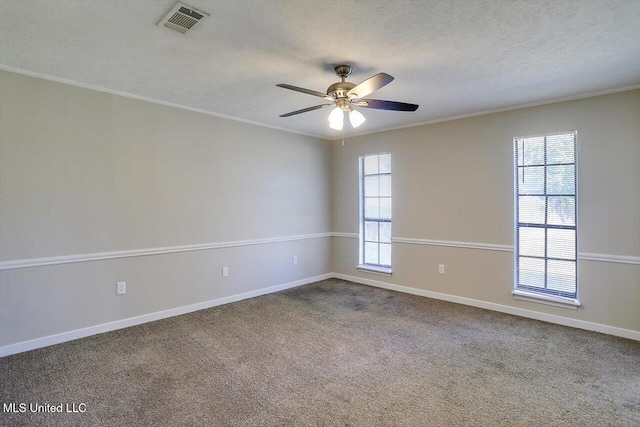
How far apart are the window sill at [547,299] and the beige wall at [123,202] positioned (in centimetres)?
321

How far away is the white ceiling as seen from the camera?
200 cm

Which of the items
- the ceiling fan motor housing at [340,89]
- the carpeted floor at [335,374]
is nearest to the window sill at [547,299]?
the carpeted floor at [335,374]

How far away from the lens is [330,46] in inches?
95.7

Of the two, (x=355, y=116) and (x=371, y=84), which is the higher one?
(x=371, y=84)

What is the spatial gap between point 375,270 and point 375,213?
3.07ft

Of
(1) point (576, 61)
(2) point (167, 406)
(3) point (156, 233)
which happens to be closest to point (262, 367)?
(2) point (167, 406)

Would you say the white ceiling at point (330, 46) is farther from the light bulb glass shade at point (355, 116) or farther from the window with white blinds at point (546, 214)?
the window with white blinds at point (546, 214)

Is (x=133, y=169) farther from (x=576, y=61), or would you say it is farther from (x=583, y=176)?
(x=583, y=176)

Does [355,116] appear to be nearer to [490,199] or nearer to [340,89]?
[340,89]

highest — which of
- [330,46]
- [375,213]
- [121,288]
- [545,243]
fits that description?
[330,46]

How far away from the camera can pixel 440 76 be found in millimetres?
3043

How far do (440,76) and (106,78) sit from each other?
10.3ft

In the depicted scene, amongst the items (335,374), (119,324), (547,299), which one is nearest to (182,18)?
(335,374)

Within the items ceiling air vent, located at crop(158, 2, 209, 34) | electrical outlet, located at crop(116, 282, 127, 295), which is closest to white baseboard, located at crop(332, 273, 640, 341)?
electrical outlet, located at crop(116, 282, 127, 295)
